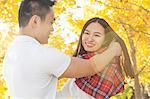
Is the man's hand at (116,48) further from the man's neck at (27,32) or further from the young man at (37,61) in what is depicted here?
the man's neck at (27,32)

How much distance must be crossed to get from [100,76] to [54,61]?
0.55 meters

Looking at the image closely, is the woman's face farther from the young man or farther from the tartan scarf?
Result: the young man

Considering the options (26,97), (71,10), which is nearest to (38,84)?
(26,97)

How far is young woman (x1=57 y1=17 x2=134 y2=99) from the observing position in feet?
9.20

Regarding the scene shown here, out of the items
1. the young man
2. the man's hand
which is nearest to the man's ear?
the young man

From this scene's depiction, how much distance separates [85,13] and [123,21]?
4.22 feet

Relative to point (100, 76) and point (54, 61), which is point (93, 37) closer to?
point (100, 76)

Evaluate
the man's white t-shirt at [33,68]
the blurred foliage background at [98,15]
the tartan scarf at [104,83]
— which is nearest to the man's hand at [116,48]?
the tartan scarf at [104,83]

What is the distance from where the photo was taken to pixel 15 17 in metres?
7.58

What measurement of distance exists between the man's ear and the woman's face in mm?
683

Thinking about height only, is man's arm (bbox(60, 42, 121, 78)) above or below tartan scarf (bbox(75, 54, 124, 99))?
above

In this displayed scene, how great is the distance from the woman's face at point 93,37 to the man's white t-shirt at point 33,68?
64 centimetres

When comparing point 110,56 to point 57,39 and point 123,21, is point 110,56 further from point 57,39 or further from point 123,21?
point 57,39

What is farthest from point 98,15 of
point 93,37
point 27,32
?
point 27,32
